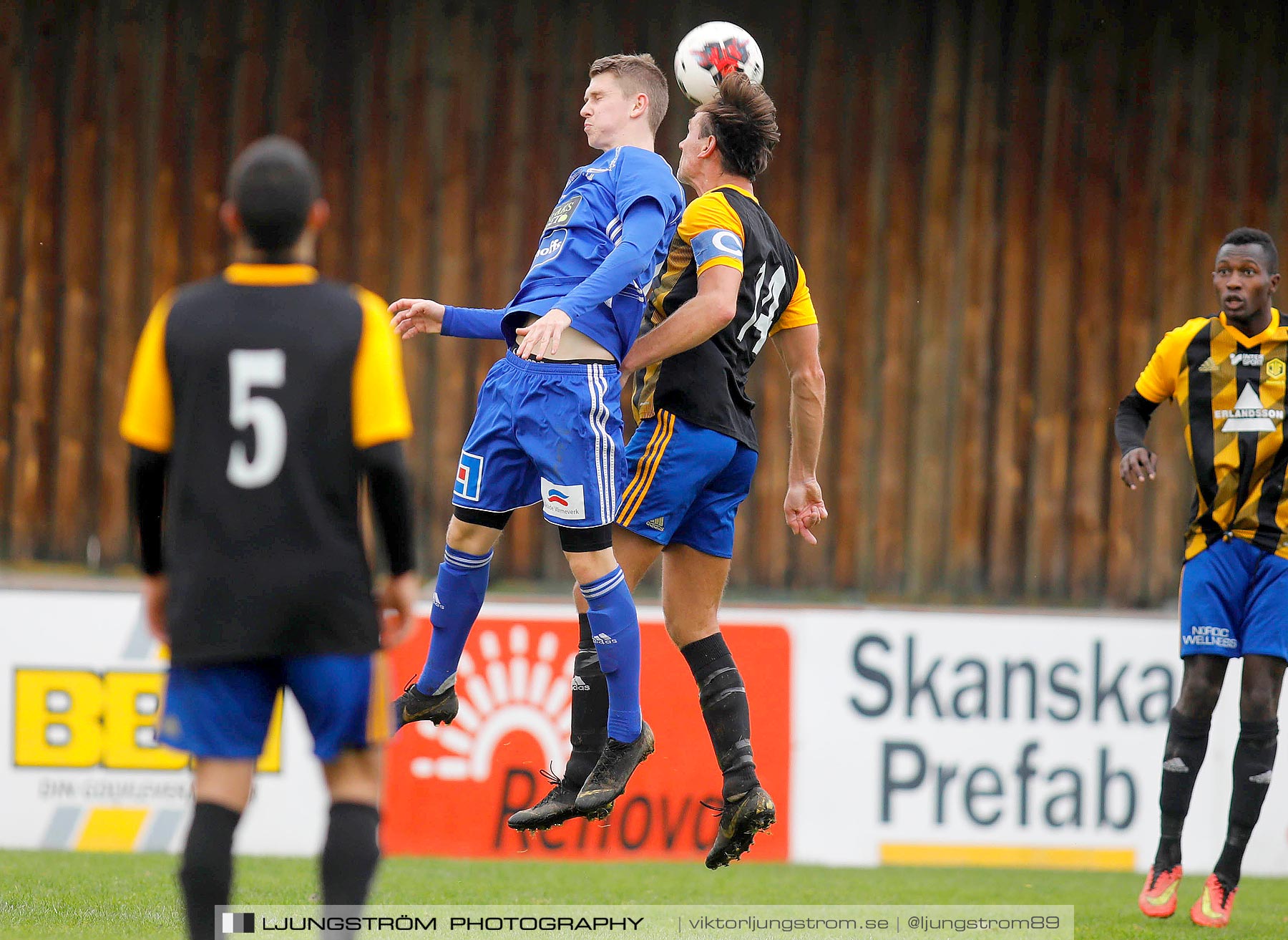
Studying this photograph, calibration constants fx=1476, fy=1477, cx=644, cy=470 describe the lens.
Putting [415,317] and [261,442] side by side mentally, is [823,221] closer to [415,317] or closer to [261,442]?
[415,317]

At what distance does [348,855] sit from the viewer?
3291mm

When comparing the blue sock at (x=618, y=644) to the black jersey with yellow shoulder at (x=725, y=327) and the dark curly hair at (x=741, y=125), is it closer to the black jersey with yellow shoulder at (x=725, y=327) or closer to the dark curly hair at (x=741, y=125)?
the black jersey with yellow shoulder at (x=725, y=327)

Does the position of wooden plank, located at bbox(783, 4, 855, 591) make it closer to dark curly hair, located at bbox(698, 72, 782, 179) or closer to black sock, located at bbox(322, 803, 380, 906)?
dark curly hair, located at bbox(698, 72, 782, 179)

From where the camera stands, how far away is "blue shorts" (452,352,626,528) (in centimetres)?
447

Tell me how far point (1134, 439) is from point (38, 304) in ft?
20.9

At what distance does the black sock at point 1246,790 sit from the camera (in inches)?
239

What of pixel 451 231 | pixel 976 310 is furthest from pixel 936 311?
pixel 451 231

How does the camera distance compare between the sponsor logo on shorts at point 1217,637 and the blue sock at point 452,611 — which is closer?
the blue sock at point 452,611

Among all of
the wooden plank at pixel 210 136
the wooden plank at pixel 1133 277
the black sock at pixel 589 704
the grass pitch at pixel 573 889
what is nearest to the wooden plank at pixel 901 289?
the wooden plank at pixel 1133 277

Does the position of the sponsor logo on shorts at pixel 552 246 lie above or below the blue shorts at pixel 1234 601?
above

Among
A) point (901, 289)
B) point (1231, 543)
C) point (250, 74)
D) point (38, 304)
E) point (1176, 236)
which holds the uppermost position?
point (250, 74)

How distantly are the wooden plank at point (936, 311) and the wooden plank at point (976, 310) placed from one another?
68 millimetres

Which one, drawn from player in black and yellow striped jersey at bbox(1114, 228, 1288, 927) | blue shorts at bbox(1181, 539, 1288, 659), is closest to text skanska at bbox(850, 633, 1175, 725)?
player in black and yellow striped jersey at bbox(1114, 228, 1288, 927)

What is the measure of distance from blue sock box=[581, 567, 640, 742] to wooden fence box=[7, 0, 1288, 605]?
181 inches
